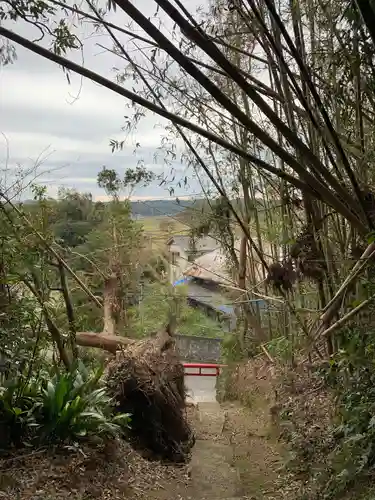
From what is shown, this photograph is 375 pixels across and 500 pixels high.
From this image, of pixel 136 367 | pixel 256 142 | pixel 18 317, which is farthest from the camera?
pixel 136 367

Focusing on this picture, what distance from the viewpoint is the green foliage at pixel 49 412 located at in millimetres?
3426

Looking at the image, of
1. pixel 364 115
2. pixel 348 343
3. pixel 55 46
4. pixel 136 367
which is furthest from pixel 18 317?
pixel 364 115

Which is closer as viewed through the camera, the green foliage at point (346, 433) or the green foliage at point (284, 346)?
the green foliage at point (346, 433)

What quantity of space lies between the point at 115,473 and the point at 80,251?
2674mm

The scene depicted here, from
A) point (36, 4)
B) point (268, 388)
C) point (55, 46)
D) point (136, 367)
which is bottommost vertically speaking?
point (268, 388)

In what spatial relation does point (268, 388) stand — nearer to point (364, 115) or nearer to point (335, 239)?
point (335, 239)

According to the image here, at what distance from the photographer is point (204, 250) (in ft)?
22.6

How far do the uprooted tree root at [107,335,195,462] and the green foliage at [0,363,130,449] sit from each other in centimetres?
60

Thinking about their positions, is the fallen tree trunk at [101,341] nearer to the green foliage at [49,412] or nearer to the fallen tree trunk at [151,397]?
the fallen tree trunk at [151,397]

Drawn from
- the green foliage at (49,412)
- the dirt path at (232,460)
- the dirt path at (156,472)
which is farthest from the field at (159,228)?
the green foliage at (49,412)

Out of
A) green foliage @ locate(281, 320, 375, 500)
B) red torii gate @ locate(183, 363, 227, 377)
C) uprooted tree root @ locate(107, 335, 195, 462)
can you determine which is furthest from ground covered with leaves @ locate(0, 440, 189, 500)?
red torii gate @ locate(183, 363, 227, 377)

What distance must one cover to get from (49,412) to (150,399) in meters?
1.23

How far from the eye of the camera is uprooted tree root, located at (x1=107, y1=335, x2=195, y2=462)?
14.9 feet

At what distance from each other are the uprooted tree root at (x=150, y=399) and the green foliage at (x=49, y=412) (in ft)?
1.97
